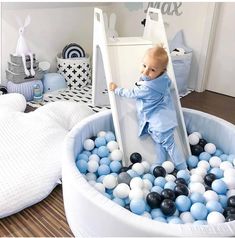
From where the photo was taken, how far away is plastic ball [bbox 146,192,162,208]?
117cm

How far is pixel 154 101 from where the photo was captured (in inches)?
57.9

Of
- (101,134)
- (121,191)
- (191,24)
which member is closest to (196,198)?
(121,191)

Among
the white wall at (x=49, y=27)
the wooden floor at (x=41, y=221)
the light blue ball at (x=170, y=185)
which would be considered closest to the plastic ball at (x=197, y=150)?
the light blue ball at (x=170, y=185)

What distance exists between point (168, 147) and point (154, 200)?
374 millimetres

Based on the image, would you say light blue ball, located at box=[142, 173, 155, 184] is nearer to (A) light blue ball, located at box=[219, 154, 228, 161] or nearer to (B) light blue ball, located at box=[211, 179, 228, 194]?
(B) light blue ball, located at box=[211, 179, 228, 194]

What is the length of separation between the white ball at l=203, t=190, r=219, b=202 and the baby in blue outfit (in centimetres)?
26

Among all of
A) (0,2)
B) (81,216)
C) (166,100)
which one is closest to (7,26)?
(0,2)

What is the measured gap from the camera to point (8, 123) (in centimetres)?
175

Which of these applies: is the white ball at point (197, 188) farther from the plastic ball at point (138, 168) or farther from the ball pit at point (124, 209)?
the plastic ball at point (138, 168)

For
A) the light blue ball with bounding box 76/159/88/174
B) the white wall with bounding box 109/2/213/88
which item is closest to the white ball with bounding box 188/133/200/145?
the light blue ball with bounding box 76/159/88/174

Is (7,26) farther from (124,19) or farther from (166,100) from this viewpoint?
(166,100)

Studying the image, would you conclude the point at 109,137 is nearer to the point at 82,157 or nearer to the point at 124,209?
the point at 82,157

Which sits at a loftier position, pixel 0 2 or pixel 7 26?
pixel 0 2

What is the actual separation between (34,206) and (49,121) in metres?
0.56
